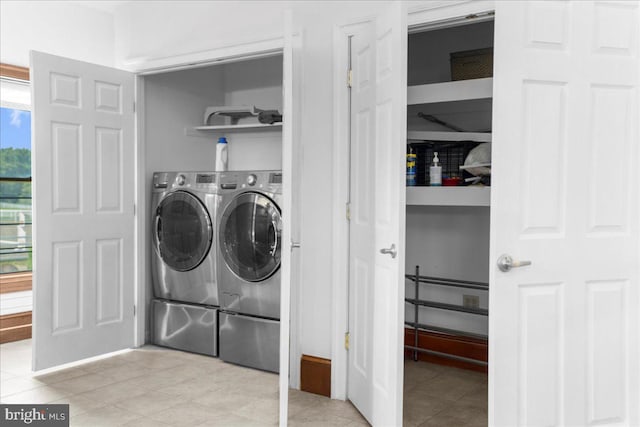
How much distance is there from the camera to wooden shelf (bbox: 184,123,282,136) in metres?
4.00

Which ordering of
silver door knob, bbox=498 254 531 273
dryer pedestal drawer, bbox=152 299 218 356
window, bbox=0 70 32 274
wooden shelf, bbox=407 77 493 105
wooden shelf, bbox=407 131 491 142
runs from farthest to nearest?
window, bbox=0 70 32 274 < dryer pedestal drawer, bbox=152 299 218 356 < wooden shelf, bbox=407 131 491 142 < wooden shelf, bbox=407 77 493 105 < silver door knob, bbox=498 254 531 273

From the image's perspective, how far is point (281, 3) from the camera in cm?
316

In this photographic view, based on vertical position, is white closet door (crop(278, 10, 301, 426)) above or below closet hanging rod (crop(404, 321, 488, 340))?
above

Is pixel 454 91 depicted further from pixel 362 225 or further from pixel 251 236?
pixel 251 236

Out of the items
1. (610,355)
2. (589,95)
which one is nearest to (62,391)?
(610,355)

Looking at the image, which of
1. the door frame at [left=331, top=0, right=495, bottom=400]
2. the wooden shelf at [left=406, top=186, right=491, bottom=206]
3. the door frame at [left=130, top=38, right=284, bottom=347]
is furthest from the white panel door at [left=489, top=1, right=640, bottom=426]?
the door frame at [left=130, top=38, right=284, bottom=347]

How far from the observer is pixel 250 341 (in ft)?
11.5

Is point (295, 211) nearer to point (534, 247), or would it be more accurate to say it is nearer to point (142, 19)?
point (534, 247)

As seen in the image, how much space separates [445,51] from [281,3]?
4.07 feet

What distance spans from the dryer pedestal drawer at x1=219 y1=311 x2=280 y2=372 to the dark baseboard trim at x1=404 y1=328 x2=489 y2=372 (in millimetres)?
974

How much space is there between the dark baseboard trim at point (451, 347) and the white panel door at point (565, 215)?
1286 millimetres

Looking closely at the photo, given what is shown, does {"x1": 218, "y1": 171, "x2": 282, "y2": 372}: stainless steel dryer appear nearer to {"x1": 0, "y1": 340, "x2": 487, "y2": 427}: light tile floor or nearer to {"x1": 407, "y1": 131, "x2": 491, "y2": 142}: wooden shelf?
{"x1": 0, "y1": 340, "x2": 487, "y2": 427}: light tile floor

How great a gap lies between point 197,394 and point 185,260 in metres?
1.14

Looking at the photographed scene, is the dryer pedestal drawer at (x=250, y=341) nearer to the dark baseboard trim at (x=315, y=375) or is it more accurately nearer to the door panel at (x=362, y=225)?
the dark baseboard trim at (x=315, y=375)
